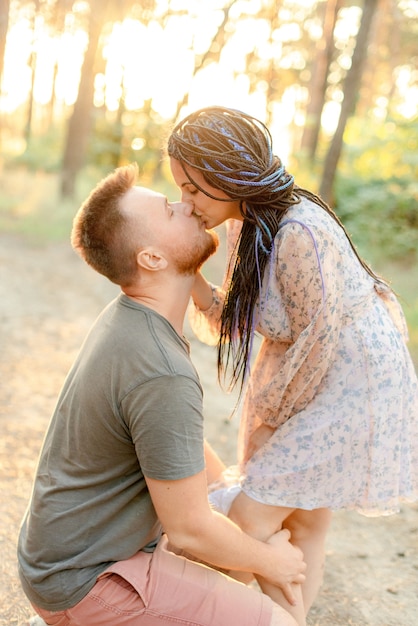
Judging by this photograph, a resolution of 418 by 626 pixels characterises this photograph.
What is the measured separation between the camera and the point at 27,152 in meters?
25.0

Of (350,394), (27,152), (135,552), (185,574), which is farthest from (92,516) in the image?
(27,152)

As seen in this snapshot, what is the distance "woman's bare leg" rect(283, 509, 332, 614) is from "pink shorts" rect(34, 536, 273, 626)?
61 cm

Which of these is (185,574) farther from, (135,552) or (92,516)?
(92,516)

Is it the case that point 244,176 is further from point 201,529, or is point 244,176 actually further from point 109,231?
point 201,529

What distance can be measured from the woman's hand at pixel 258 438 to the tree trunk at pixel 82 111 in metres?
12.4

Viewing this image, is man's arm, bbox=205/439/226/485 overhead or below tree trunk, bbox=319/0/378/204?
below

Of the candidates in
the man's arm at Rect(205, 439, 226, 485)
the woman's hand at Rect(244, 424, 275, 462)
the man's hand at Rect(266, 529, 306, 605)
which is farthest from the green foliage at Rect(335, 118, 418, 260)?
the man's hand at Rect(266, 529, 306, 605)

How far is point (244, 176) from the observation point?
2.34 meters

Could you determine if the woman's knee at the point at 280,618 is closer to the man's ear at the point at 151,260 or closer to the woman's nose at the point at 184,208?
the man's ear at the point at 151,260

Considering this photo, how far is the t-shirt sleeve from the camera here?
1956 millimetres

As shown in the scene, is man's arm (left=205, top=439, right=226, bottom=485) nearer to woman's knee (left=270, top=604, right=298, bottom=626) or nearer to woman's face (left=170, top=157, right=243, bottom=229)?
woman's knee (left=270, top=604, right=298, bottom=626)

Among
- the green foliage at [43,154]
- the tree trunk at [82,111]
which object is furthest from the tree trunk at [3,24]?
the green foliage at [43,154]

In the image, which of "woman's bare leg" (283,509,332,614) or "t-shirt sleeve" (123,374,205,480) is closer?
"t-shirt sleeve" (123,374,205,480)

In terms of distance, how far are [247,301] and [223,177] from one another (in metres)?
0.44
